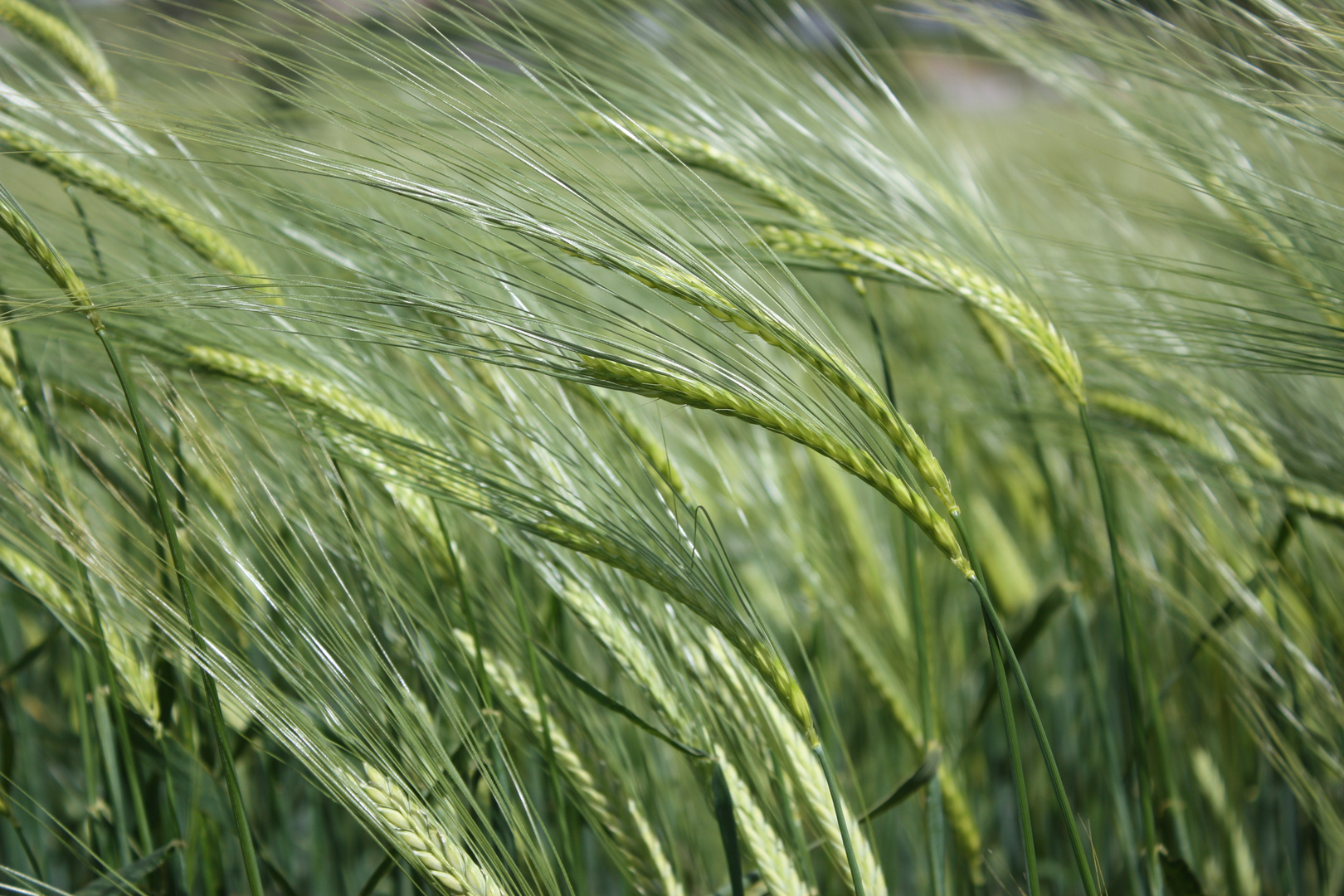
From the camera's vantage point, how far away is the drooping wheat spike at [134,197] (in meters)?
0.60

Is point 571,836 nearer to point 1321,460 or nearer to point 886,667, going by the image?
point 886,667

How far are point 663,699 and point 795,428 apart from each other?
0.21m

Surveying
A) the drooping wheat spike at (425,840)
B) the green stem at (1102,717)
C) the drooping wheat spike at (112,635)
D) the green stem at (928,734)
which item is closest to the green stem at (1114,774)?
the green stem at (1102,717)

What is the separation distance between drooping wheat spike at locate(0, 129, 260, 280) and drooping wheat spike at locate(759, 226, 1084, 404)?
408mm

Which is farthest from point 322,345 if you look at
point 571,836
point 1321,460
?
point 1321,460

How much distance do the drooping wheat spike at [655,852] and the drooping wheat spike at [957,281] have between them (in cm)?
39

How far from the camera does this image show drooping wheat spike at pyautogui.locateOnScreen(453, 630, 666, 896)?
0.54m

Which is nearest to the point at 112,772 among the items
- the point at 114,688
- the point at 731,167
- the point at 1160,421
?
the point at 114,688

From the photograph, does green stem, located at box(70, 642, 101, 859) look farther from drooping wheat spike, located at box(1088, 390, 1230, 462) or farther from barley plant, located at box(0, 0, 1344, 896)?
drooping wheat spike, located at box(1088, 390, 1230, 462)

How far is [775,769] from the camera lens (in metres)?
0.52

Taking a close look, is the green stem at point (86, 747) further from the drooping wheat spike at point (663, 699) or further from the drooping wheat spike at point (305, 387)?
the drooping wheat spike at point (663, 699)

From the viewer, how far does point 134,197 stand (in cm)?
61

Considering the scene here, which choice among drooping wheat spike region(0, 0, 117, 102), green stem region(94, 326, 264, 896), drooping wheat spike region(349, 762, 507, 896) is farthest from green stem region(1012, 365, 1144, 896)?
drooping wheat spike region(0, 0, 117, 102)

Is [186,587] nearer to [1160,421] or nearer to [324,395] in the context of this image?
[324,395]
